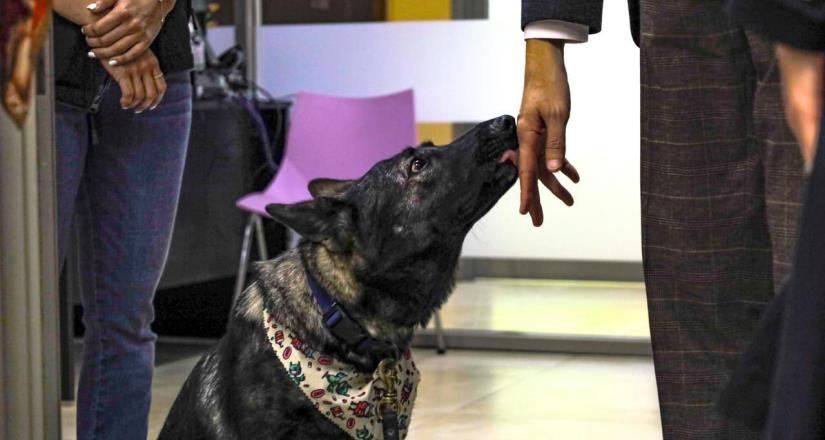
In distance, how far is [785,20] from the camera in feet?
2.99

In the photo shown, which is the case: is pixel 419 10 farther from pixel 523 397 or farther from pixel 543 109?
pixel 543 109


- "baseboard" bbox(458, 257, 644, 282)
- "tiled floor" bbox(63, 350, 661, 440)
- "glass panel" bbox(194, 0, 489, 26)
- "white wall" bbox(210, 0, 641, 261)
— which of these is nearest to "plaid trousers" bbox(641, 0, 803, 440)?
"tiled floor" bbox(63, 350, 661, 440)

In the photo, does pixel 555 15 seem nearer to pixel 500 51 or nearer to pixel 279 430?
pixel 279 430

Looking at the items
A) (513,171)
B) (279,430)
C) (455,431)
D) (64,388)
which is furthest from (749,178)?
(64,388)

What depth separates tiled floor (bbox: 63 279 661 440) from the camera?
354 centimetres

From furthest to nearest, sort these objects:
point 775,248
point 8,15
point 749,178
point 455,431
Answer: point 455,431 → point 749,178 → point 775,248 → point 8,15

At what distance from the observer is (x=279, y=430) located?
2.12m

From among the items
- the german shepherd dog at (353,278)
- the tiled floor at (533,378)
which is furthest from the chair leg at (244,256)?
the german shepherd dog at (353,278)

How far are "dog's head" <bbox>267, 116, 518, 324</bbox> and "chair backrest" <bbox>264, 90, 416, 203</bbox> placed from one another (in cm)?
222

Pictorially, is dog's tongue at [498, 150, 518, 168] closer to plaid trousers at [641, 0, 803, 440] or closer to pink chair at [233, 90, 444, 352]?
plaid trousers at [641, 0, 803, 440]

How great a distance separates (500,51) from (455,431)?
6.29 ft

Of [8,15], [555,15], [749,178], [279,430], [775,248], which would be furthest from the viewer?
[279,430]

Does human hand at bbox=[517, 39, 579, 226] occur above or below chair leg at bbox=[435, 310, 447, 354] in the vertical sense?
above

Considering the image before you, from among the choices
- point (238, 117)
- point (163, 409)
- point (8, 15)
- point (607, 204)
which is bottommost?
point (163, 409)
